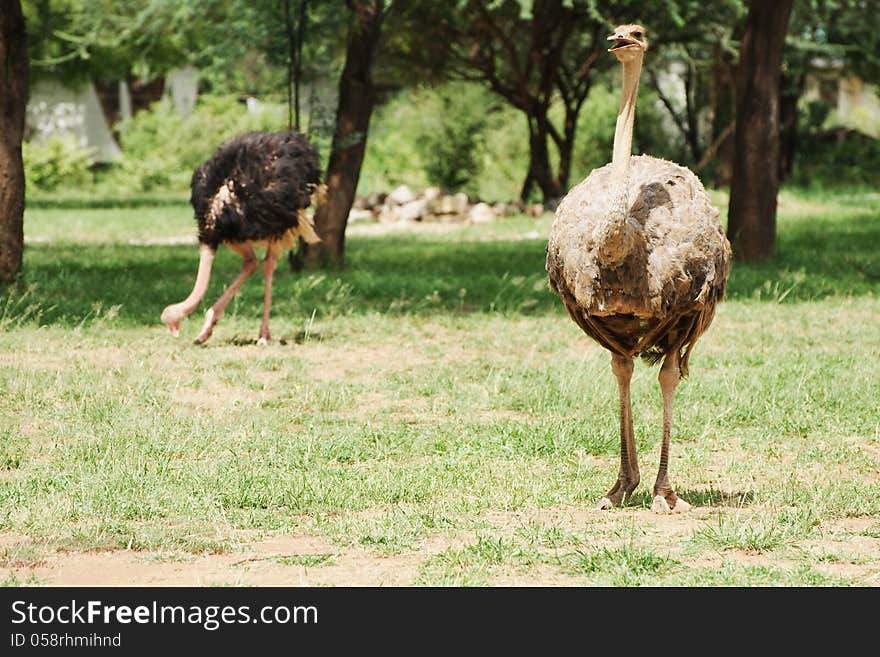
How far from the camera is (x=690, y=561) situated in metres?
5.61

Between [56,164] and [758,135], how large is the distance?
24.6 m

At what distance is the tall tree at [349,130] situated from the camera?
16.7m

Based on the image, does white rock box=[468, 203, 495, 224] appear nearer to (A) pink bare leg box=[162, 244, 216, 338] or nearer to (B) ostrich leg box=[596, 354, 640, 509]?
(A) pink bare leg box=[162, 244, 216, 338]

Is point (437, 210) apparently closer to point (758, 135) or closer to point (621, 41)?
point (758, 135)

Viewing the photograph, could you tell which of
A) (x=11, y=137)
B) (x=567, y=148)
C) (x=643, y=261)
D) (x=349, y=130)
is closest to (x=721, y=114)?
(x=567, y=148)

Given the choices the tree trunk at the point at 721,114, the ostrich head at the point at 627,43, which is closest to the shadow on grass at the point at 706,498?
the ostrich head at the point at 627,43

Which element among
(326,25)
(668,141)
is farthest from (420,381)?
(668,141)

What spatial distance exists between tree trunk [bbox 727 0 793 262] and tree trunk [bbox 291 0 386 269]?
4550mm

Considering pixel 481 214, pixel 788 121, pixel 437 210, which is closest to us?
pixel 481 214

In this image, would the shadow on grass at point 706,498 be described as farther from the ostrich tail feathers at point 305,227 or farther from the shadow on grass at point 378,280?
the ostrich tail feathers at point 305,227

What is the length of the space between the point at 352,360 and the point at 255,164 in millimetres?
1979

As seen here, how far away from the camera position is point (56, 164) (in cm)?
3641

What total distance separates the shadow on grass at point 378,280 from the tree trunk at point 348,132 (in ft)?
1.41

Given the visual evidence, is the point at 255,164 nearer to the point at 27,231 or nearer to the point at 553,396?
the point at 553,396
